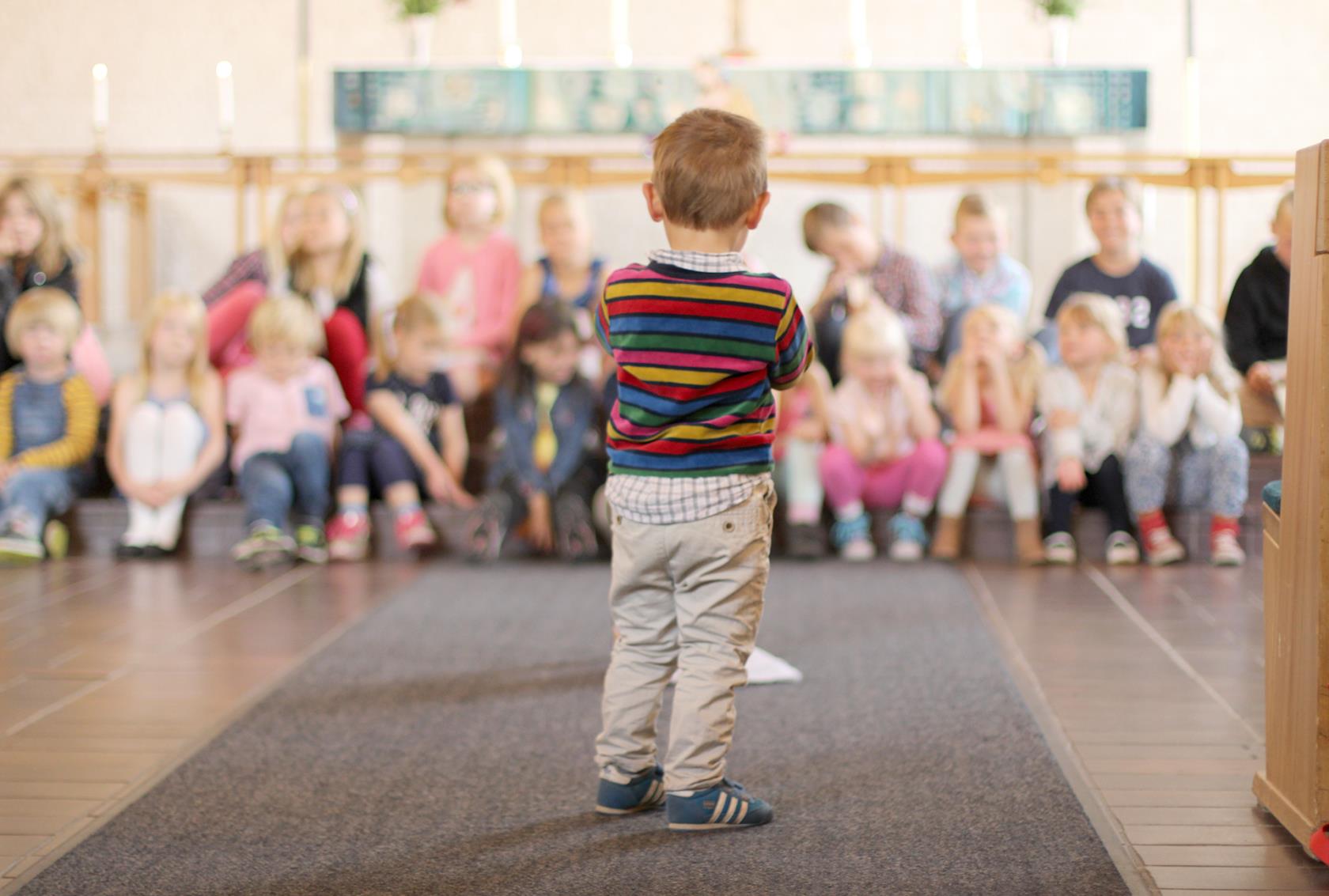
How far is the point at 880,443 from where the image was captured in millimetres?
4648

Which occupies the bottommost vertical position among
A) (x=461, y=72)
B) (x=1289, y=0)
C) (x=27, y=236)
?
(x=27, y=236)

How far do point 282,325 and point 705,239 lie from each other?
2.91 meters

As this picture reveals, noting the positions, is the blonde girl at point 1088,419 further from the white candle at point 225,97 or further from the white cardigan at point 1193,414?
the white candle at point 225,97

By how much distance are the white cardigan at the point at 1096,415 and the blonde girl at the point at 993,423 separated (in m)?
0.08

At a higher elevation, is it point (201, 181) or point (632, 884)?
point (201, 181)

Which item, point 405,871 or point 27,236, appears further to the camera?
point 27,236

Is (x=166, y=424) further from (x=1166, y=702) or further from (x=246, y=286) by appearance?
(x=1166, y=702)

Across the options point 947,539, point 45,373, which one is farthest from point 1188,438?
point 45,373

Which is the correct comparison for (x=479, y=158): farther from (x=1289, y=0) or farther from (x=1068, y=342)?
(x=1289, y=0)

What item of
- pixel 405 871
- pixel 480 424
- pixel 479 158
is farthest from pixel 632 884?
pixel 479 158

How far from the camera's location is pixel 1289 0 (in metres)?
8.12

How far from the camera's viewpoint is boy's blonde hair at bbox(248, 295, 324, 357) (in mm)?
4719

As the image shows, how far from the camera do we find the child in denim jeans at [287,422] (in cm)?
455

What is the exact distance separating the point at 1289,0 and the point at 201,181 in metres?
5.55
